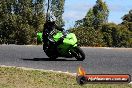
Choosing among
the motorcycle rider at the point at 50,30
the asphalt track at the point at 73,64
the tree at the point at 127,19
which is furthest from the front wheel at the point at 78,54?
the tree at the point at 127,19

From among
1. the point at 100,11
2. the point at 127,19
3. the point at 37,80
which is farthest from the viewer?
the point at 127,19

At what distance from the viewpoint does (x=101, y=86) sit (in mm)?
11414

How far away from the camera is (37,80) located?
39.5 ft

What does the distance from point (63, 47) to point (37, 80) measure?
5.83 metres

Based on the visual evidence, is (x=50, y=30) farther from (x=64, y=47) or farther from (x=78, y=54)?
(x=78, y=54)

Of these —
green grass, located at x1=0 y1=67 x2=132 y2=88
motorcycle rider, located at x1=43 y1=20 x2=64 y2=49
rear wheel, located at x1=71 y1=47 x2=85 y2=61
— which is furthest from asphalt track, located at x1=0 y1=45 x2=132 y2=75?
green grass, located at x1=0 y1=67 x2=132 y2=88

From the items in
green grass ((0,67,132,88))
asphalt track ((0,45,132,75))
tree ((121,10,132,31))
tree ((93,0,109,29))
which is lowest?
tree ((121,10,132,31))

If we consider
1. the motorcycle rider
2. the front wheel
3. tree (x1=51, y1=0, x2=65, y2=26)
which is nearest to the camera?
the front wheel

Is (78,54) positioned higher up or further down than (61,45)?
further down

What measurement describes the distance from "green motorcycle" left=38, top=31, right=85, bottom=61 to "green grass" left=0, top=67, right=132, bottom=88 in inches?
167

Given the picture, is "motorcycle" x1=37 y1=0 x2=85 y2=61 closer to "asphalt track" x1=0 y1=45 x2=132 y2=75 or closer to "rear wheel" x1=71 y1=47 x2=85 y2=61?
"rear wheel" x1=71 y1=47 x2=85 y2=61

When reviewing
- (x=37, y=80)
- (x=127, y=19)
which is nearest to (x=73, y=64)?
(x=37, y=80)

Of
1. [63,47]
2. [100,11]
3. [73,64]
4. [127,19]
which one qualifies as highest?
[63,47]

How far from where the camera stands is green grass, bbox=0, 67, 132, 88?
11.4m
